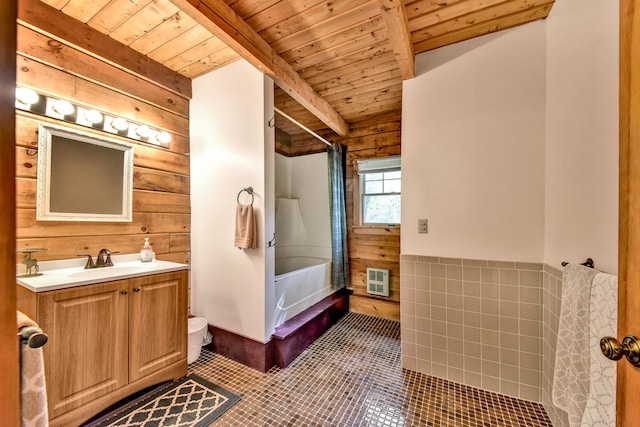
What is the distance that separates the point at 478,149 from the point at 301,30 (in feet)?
4.91

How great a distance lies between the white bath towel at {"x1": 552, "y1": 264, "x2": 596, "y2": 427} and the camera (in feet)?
3.21

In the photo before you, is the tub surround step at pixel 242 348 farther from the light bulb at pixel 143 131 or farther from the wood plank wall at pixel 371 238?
the light bulb at pixel 143 131

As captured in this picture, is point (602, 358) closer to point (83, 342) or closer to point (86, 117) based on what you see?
point (83, 342)

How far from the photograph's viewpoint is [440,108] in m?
1.84

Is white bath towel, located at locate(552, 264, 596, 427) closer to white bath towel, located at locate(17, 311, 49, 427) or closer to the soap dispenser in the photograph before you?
white bath towel, located at locate(17, 311, 49, 427)

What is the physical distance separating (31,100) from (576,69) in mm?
3134

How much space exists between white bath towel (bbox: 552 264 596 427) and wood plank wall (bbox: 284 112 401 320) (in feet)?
6.09

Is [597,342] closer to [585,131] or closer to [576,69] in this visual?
[585,131]

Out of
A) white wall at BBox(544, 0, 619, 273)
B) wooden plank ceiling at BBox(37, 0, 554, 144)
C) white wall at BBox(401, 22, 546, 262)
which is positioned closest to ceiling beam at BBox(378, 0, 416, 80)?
wooden plank ceiling at BBox(37, 0, 554, 144)

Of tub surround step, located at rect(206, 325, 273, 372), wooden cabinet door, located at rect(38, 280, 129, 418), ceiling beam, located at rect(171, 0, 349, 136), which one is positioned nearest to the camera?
wooden cabinet door, located at rect(38, 280, 129, 418)

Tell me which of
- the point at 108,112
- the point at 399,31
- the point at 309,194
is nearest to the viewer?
→ the point at 399,31

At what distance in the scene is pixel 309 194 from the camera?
360cm

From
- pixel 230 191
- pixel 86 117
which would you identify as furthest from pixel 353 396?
pixel 86 117

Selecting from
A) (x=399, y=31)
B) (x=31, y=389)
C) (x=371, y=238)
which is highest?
(x=399, y=31)
